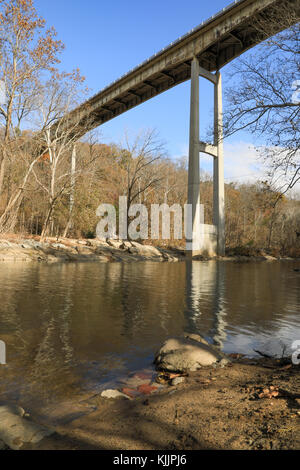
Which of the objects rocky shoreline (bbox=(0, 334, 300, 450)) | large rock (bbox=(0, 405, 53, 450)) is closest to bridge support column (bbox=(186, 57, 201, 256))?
rocky shoreline (bbox=(0, 334, 300, 450))

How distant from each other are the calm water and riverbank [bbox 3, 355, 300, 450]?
77cm

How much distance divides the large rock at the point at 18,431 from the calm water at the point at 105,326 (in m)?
0.55

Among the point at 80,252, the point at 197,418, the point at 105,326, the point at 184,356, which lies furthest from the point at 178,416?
the point at 80,252

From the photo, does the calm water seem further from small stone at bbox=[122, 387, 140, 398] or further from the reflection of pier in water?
small stone at bbox=[122, 387, 140, 398]

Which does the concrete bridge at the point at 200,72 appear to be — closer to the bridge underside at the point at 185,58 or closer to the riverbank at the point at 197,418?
the bridge underside at the point at 185,58

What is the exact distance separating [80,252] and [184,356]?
22.1m

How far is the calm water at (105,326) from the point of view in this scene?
408cm

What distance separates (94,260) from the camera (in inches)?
940

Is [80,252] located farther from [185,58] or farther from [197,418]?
[197,418]

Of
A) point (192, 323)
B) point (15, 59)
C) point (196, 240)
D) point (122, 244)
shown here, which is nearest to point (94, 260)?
point (122, 244)

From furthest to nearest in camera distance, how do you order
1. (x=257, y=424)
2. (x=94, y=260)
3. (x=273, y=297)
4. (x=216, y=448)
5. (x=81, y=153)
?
1. (x=81, y=153)
2. (x=94, y=260)
3. (x=273, y=297)
4. (x=257, y=424)
5. (x=216, y=448)

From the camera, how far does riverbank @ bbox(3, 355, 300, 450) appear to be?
2400 millimetres
